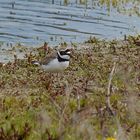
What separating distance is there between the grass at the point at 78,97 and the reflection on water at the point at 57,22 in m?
1.62

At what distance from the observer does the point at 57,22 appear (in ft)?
60.0

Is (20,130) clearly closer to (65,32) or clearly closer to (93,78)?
(93,78)

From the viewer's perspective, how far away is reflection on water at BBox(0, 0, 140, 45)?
16223 mm

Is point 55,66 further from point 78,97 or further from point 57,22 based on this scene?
point 57,22

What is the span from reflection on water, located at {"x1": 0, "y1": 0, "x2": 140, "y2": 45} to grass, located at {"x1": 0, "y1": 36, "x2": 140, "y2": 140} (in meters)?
1.62

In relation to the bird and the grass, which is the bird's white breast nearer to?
the bird

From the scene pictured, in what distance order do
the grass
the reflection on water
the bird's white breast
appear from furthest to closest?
1. the reflection on water
2. the bird's white breast
3. the grass

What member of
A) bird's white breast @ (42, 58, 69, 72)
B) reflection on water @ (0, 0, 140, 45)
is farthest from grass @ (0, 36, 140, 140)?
reflection on water @ (0, 0, 140, 45)

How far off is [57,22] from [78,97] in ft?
42.8

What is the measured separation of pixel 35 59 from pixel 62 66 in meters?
2.26

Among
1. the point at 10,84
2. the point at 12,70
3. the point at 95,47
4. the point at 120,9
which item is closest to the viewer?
the point at 10,84

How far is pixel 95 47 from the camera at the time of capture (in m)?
14.2

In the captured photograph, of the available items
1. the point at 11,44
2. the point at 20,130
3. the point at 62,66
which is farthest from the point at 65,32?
the point at 20,130

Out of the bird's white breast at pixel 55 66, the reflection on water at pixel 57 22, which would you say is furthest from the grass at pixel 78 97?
the reflection on water at pixel 57 22
